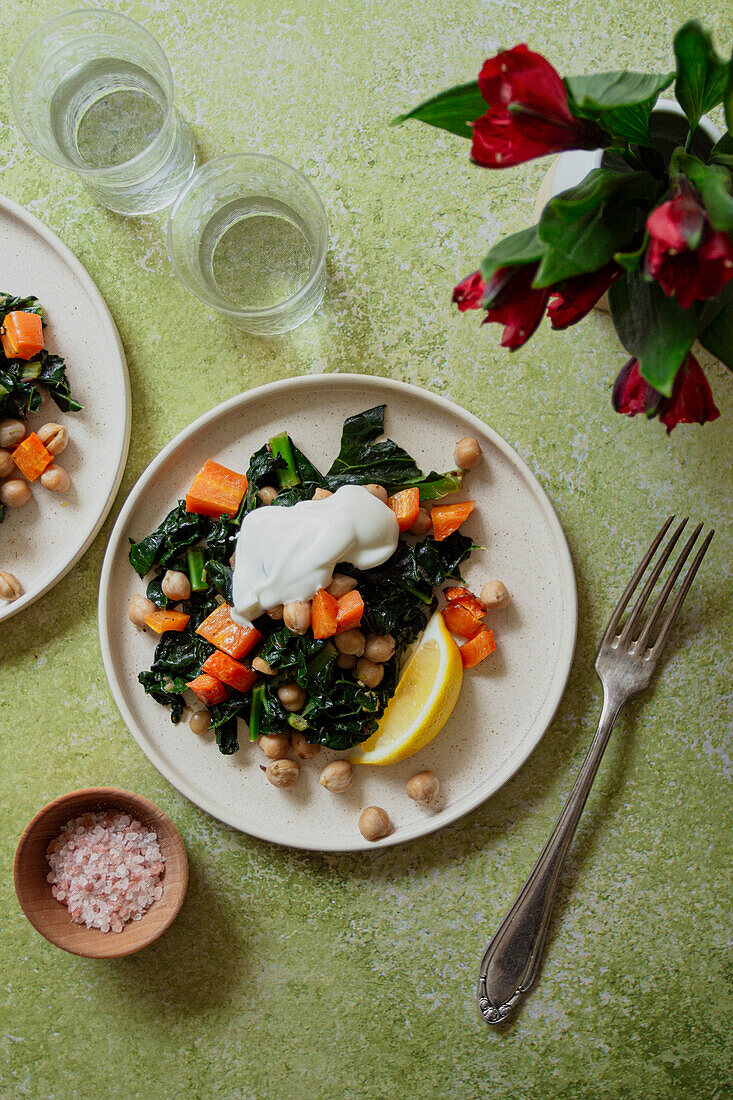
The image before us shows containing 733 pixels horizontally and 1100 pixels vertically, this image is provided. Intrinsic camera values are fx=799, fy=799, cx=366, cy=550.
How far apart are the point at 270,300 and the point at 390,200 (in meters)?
0.33

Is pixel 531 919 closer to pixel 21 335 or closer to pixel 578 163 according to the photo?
pixel 578 163

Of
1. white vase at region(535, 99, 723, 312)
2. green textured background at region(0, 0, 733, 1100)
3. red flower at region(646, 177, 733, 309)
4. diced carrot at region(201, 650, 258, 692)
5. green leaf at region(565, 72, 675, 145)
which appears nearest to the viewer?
red flower at region(646, 177, 733, 309)

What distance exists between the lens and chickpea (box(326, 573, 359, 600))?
1482 mm

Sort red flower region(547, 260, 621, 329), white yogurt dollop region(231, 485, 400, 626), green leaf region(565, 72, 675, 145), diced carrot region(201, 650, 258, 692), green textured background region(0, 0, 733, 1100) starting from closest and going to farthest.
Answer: green leaf region(565, 72, 675, 145) → red flower region(547, 260, 621, 329) → white yogurt dollop region(231, 485, 400, 626) → diced carrot region(201, 650, 258, 692) → green textured background region(0, 0, 733, 1100)

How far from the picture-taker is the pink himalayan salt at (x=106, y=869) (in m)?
1.60

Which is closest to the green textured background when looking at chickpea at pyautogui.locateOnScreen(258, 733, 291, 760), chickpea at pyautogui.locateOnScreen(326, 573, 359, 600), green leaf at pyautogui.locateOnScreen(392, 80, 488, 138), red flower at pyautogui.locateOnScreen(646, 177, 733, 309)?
chickpea at pyautogui.locateOnScreen(258, 733, 291, 760)

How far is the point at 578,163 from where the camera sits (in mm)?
1342

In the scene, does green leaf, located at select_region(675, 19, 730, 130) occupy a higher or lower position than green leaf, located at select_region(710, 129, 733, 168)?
higher

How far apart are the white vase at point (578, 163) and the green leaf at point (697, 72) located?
186mm

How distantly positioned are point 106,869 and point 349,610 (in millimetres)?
728

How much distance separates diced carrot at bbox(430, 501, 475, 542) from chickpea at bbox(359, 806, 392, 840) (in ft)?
1.82

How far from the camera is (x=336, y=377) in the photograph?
61.5 inches

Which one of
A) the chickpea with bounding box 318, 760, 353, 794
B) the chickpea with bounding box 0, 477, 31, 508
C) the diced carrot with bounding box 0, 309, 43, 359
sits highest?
the diced carrot with bounding box 0, 309, 43, 359

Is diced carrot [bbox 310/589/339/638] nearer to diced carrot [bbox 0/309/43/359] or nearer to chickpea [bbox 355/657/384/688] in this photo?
chickpea [bbox 355/657/384/688]
